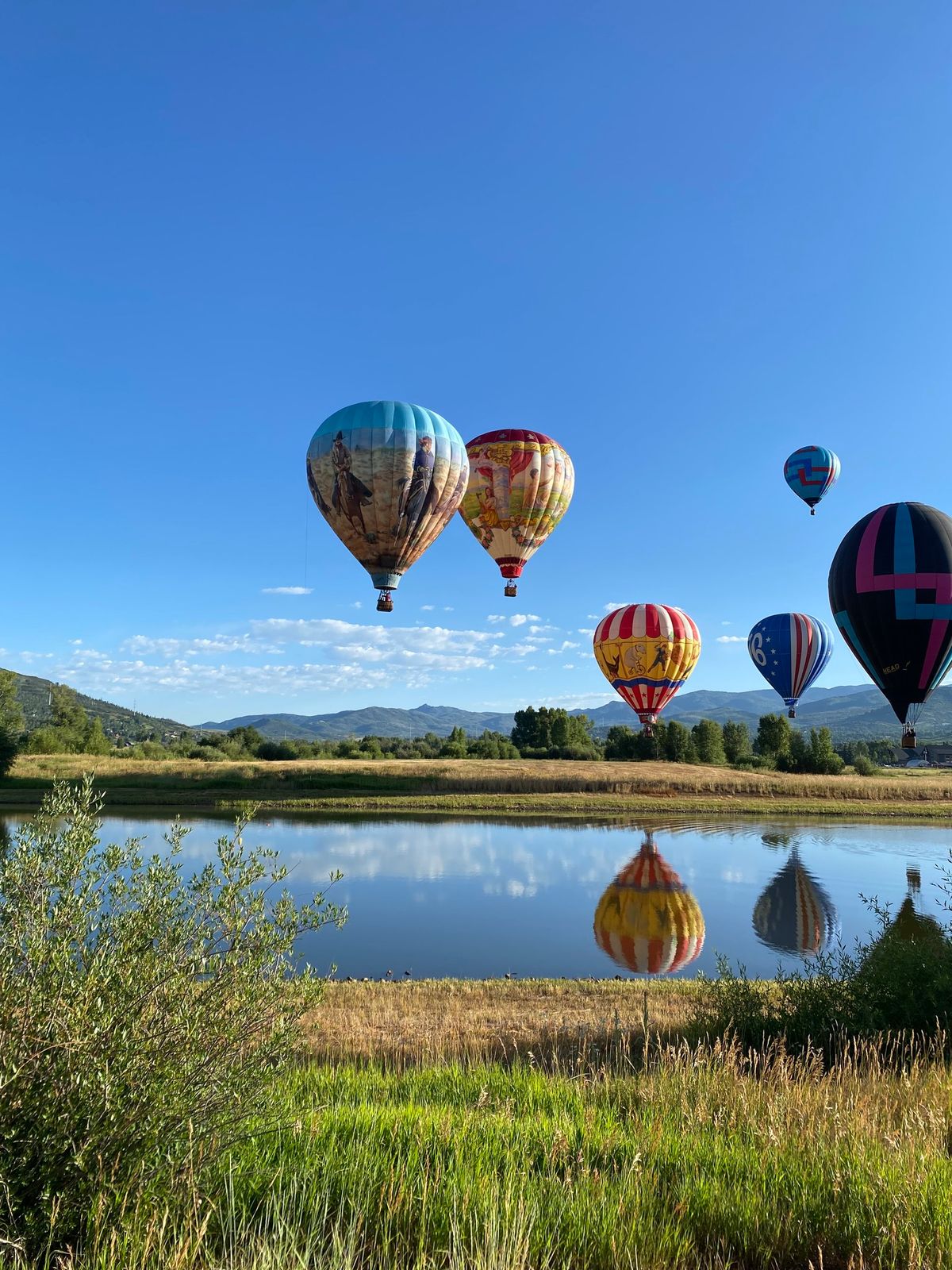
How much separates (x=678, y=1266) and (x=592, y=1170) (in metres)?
0.84

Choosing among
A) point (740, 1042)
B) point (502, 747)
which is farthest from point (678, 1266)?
point (502, 747)

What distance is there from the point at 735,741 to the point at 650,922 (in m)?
70.4

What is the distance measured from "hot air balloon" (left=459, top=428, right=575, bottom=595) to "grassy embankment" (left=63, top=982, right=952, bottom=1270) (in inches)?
1199

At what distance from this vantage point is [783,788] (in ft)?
157

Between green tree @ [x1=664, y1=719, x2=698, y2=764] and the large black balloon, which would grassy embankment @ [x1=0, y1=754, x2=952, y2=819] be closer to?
the large black balloon

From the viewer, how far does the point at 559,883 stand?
23.2 m

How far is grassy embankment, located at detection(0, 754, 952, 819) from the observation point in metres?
41.8

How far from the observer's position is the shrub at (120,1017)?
10.7 ft

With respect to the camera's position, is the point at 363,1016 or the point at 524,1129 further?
the point at 363,1016

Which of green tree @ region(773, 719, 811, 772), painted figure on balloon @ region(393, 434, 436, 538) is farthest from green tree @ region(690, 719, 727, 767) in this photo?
painted figure on balloon @ region(393, 434, 436, 538)

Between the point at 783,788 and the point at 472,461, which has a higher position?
the point at 472,461

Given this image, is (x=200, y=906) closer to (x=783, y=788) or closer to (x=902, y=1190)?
(x=902, y=1190)

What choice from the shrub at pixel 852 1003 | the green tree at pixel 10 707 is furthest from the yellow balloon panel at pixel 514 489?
the green tree at pixel 10 707

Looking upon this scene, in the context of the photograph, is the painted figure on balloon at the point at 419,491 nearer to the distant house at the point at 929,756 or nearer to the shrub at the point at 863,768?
the shrub at the point at 863,768
